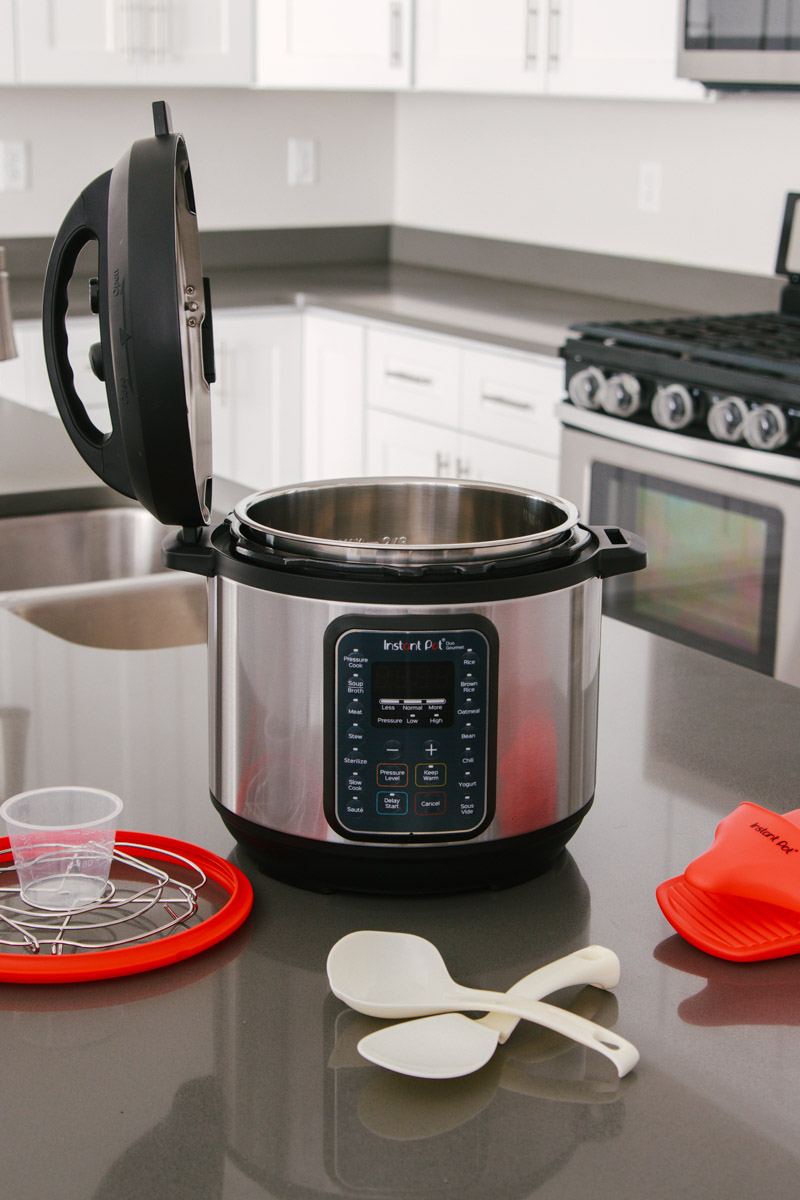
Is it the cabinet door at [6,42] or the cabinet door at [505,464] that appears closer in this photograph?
the cabinet door at [505,464]

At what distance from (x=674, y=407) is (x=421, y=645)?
1.96 metres

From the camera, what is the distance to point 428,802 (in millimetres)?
697

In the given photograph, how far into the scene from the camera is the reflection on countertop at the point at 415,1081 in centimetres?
53

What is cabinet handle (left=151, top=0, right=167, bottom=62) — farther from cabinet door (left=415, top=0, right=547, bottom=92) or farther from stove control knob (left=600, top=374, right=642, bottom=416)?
stove control knob (left=600, top=374, right=642, bottom=416)

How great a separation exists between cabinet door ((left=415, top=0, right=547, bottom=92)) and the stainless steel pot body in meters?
2.81

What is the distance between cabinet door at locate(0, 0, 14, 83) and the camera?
134 inches

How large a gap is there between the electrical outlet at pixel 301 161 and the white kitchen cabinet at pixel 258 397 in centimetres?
84

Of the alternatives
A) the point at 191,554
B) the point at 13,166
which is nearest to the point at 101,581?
the point at 191,554

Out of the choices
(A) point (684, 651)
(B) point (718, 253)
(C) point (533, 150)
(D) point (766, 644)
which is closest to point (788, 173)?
(B) point (718, 253)

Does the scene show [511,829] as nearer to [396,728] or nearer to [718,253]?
[396,728]

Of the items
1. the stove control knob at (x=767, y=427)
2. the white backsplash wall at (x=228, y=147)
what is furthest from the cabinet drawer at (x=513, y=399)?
the white backsplash wall at (x=228, y=147)

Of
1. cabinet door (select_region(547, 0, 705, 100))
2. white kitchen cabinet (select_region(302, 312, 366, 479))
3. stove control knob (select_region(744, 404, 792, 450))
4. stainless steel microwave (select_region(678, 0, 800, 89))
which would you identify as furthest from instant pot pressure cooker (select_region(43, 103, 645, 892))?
white kitchen cabinet (select_region(302, 312, 366, 479))

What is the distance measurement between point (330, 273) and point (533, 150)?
0.73 metres

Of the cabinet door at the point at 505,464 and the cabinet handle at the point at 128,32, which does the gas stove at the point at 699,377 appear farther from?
the cabinet handle at the point at 128,32
